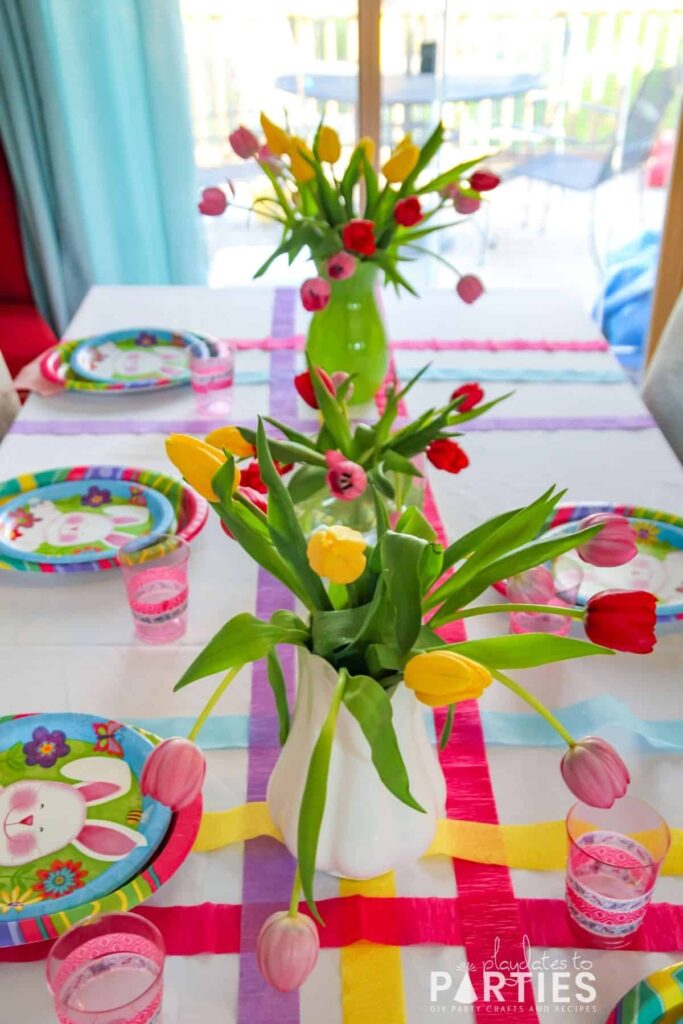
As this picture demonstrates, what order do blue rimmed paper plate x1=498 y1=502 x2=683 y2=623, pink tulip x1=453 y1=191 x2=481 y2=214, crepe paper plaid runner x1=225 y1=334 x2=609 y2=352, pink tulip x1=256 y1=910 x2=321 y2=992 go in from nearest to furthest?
pink tulip x1=256 y1=910 x2=321 y2=992 → blue rimmed paper plate x1=498 y1=502 x2=683 y2=623 → pink tulip x1=453 y1=191 x2=481 y2=214 → crepe paper plaid runner x1=225 y1=334 x2=609 y2=352

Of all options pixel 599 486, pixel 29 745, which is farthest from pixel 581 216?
pixel 29 745

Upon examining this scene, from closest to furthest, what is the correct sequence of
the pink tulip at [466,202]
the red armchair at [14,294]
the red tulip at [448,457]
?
the red tulip at [448,457], the pink tulip at [466,202], the red armchair at [14,294]

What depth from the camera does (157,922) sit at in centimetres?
68

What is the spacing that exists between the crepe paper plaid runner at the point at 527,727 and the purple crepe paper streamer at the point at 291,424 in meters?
0.56

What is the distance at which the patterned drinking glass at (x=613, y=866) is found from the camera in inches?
25.6

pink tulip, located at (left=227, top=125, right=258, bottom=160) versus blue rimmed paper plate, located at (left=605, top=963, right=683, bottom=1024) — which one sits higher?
pink tulip, located at (left=227, top=125, right=258, bottom=160)

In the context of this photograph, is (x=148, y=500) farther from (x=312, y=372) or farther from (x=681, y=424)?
(x=681, y=424)

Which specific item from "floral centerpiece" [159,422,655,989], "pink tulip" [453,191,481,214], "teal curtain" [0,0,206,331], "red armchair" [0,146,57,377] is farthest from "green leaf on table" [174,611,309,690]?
"teal curtain" [0,0,206,331]

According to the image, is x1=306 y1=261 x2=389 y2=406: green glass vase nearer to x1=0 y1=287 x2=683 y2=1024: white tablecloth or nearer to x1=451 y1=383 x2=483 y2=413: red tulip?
x1=0 y1=287 x2=683 y2=1024: white tablecloth

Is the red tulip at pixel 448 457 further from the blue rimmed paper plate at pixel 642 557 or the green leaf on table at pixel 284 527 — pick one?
the green leaf on table at pixel 284 527

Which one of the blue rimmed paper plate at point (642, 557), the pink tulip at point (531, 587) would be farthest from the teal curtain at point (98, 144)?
the pink tulip at point (531, 587)

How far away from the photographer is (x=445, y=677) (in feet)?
1.77

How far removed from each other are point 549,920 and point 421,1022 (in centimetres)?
12

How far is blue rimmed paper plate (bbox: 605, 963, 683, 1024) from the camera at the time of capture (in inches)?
23.6
